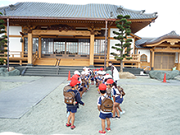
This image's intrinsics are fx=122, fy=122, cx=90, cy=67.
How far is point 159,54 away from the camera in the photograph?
17750 mm

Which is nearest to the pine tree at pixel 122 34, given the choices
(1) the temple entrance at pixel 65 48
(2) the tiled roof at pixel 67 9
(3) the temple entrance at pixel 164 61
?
(2) the tiled roof at pixel 67 9

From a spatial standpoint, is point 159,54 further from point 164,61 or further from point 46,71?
point 46,71

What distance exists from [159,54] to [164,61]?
4.25 ft

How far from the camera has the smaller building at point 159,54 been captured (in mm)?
16641

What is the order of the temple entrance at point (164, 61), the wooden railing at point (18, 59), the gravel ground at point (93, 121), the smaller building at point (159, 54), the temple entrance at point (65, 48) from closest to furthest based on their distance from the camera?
the gravel ground at point (93, 121)
the wooden railing at point (18, 59)
the temple entrance at point (65, 48)
the smaller building at point (159, 54)
the temple entrance at point (164, 61)

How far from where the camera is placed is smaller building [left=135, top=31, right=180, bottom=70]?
1664cm

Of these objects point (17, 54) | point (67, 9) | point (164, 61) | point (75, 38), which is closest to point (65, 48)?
point (75, 38)

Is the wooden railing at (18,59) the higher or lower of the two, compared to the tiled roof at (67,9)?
lower

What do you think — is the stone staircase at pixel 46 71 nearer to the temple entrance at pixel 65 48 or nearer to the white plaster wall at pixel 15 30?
the temple entrance at pixel 65 48

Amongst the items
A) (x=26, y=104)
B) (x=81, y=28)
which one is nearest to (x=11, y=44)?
(x=81, y=28)

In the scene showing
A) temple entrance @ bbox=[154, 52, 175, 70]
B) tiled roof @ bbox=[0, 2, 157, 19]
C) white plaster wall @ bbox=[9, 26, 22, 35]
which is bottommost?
temple entrance @ bbox=[154, 52, 175, 70]

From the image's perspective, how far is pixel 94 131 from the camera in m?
2.84

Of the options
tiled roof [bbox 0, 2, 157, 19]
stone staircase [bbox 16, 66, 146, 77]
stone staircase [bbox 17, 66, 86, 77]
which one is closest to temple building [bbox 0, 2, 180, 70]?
tiled roof [bbox 0, 2, 157, 19]

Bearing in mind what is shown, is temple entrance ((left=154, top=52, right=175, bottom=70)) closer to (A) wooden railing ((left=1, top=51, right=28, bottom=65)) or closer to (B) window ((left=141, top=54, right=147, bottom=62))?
(B) window ((left=141, top=54, right=147, bottom=62))
